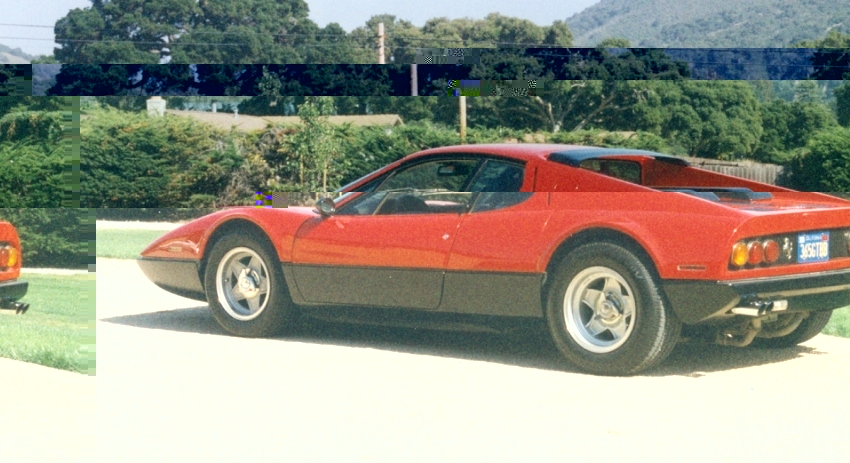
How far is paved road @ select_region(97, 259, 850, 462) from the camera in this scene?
136 inches

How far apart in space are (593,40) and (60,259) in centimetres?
230

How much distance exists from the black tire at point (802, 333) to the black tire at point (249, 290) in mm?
2182

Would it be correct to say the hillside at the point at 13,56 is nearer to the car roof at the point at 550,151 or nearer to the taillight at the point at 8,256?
the taillight at the point at 8,256

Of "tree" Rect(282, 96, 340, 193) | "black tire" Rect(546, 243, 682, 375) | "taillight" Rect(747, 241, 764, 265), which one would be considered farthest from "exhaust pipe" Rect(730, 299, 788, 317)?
"tree" Rect(282, 96, 340, 193)

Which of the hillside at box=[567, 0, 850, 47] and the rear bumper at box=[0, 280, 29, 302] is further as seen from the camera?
the rear bumper at box=[0, 280, 29, 302]

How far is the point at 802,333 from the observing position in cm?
535

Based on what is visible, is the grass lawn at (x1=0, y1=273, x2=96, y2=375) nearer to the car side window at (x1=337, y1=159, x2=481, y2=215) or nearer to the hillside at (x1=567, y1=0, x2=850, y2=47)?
the car side window at (x1=337, y1=159, x2=481, y2=215)

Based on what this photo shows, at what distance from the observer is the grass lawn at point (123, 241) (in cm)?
380

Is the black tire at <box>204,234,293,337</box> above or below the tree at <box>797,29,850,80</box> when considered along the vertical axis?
below

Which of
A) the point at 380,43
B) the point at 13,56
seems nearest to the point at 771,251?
the point at 380,43

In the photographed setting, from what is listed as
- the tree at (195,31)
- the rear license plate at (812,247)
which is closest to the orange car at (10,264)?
the tree at (195,31)

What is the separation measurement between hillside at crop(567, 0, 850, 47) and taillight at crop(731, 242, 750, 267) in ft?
4.03

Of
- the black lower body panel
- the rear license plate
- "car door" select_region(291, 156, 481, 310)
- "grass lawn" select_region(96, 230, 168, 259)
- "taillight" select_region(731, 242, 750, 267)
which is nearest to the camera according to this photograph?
"grass lawn" select_region(96, 230, 168, 259)

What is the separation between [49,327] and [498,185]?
3500 millimetres
